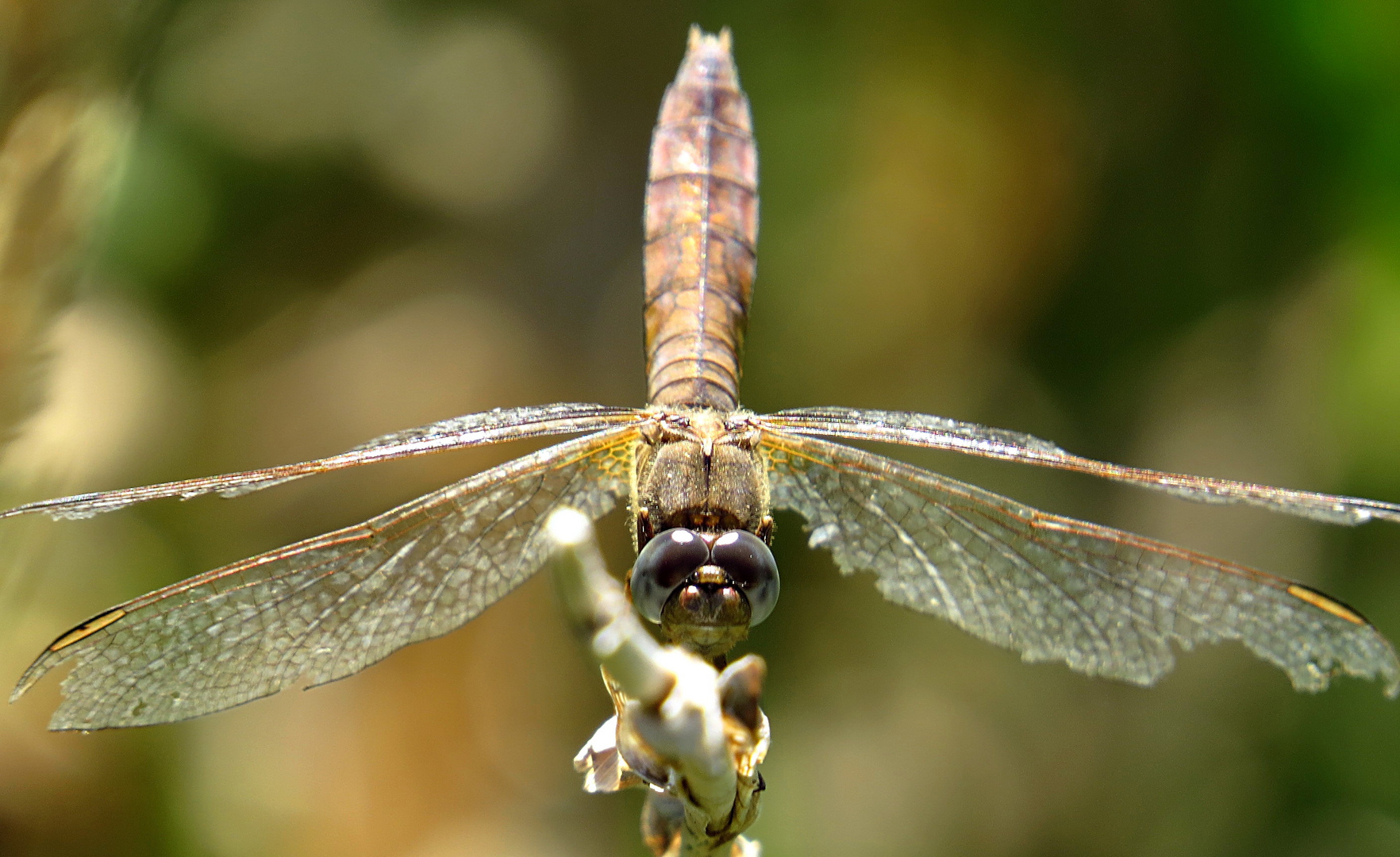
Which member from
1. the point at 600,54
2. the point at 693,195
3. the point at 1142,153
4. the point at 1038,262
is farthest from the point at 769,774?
the point at 600,54

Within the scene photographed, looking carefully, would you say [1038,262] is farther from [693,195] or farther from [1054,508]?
[693,195]

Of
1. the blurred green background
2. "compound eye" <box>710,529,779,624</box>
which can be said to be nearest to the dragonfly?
"compound eye" <box>710,529,779,624</box>

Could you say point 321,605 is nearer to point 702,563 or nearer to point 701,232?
point 702,563

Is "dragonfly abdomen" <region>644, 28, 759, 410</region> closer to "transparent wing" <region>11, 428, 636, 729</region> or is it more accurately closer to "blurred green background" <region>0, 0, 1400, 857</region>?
"transparent wing" <region>11, 428, 636, 729</region>

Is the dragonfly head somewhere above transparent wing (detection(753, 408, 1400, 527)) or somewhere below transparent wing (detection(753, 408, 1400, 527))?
below

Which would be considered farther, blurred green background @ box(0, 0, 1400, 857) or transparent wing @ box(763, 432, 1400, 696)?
blurred green background @ box(0, 0, 1400, 857)

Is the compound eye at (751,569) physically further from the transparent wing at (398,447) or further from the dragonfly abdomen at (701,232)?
the dragonfly abdomen at (701,232)
